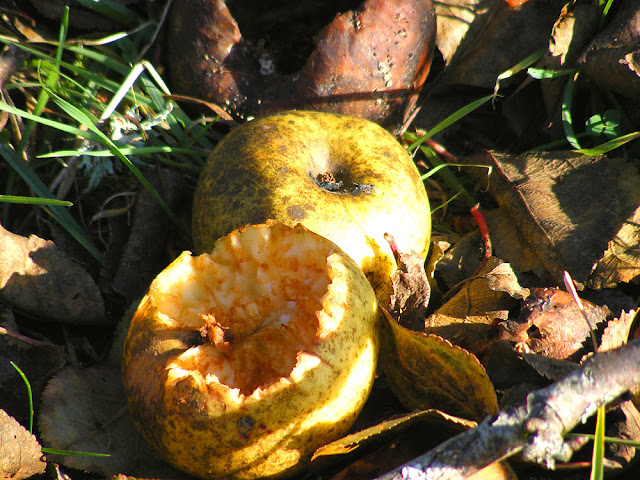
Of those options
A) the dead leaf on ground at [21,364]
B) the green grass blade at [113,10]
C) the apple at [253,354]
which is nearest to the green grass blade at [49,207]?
the dead leaf on ground at [21,364]

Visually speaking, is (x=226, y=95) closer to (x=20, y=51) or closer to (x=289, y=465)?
(x=20, y=51)

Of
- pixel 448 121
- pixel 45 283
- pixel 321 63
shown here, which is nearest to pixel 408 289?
pixel 448 121

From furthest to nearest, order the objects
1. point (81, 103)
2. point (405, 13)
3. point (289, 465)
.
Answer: point (81, 103), point (405, 13), point (289, 465)

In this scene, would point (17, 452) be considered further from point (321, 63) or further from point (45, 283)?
point (321, 63)

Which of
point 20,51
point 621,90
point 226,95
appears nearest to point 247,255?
point 226,95

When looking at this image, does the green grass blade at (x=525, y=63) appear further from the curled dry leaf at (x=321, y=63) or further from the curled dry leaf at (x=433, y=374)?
the curled dry leaf at (x=433, y=374)

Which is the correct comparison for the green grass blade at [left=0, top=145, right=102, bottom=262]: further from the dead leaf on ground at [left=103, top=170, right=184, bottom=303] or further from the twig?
the twig
